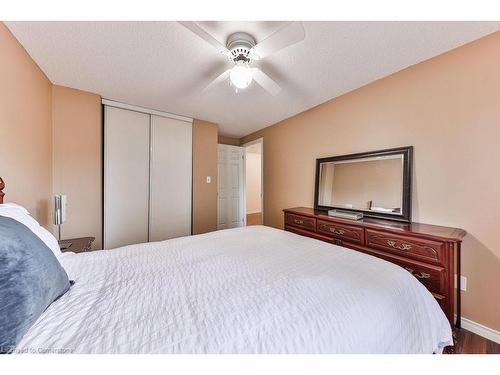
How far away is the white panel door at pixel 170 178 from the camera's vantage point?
3.08 metres

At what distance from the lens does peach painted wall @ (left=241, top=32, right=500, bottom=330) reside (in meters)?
1.54

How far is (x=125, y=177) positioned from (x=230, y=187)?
2017 millimetres

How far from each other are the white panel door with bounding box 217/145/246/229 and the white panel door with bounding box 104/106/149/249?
4.94 ft

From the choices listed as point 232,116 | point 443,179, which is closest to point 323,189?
point 443,179

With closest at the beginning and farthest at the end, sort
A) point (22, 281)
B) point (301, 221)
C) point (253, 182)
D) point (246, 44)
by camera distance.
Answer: point (22, 281) → point (246, 44) → point (301, 221) → point (253, 182)

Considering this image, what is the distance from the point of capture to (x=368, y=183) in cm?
228

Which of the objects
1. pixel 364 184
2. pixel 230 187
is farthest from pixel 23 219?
pixel 230 187

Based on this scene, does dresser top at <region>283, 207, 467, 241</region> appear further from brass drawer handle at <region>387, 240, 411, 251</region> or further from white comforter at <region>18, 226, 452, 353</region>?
white comforter at <region>18, 226, 452, 353</region>

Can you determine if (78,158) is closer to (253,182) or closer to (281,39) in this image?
(281,39)

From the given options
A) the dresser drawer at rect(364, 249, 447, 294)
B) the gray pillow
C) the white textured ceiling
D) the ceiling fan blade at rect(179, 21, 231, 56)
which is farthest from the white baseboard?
the ceiling fan blade at rect(179, 21, 231, 56)

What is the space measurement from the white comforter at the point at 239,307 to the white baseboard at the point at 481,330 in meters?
0.81

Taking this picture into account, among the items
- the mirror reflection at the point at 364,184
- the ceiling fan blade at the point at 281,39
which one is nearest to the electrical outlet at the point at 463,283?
the mirror reflection at the point at 364,184

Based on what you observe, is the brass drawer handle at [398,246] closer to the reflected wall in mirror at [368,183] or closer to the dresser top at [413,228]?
the dresser top at [413,228]

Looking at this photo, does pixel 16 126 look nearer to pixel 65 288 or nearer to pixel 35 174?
pixel 35 174
